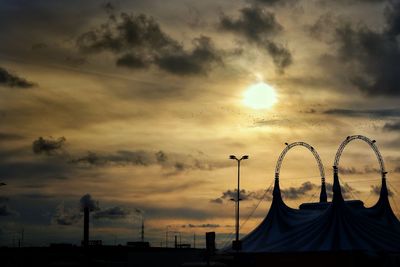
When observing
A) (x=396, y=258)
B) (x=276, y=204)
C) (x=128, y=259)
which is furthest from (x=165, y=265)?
(x=276, y=204)

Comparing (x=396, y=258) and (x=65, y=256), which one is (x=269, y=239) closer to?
(x=396, y=258)

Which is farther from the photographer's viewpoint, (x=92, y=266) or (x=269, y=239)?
(x=269, y=239)

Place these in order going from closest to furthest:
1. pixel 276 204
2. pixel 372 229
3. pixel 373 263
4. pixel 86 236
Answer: pixel 86 236
pixel 373 263
pixel 372 229
pixel 276 204

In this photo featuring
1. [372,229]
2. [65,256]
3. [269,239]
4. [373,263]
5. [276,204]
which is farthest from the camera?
[276,204]

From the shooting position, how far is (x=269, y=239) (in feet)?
500

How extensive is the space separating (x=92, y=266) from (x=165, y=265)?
2028cm

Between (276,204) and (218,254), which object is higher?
(276,204)

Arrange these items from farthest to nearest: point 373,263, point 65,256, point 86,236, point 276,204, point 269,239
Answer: point 276,204
point 269,239
point 373,263
point 65,256
point 86,236

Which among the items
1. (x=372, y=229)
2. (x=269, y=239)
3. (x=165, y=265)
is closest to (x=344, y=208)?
(x=372, y=229)

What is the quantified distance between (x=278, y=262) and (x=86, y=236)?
26.2m

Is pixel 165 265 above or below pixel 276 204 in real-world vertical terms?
below

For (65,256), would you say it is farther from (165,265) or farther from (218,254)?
(218,254)

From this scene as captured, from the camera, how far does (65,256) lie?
102m

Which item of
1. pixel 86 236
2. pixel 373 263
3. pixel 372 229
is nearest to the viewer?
pixel 86 236
